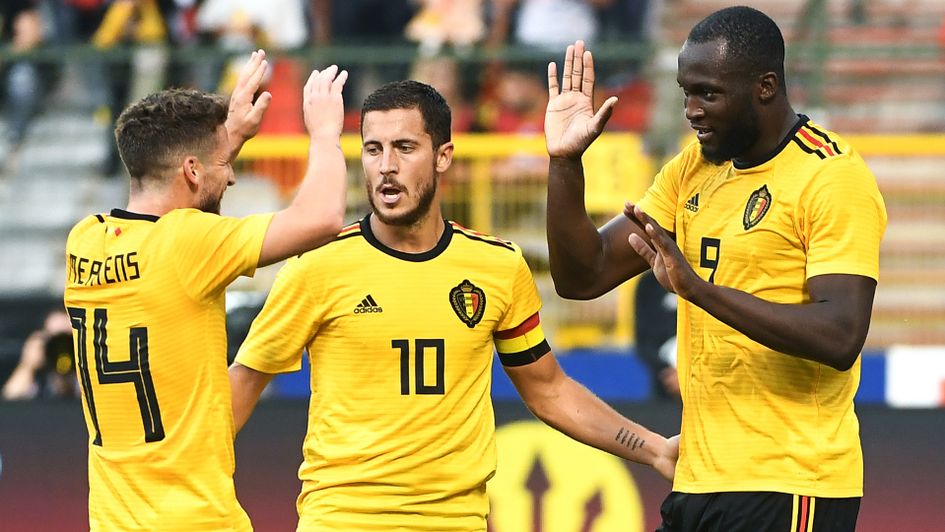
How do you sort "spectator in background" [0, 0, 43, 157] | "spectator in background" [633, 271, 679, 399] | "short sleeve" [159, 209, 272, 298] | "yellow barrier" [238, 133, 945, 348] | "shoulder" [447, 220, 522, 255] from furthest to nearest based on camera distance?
"spectator in background" [0, 0, 43, 157]
"yellow barrier" [238, 133, 945, 348]
"spectator in background" [633, 271, 679, 399]
"shoulder" [447, 220, 522, 255]
"short sleeve" [159, 209, 272, 298]

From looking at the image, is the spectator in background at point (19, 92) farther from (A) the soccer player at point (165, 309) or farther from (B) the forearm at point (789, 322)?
(B) the forearm at point (789, 322)

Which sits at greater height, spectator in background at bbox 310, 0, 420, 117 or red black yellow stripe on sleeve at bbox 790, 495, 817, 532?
spectator in background at bbox 310, 0, 420, 117

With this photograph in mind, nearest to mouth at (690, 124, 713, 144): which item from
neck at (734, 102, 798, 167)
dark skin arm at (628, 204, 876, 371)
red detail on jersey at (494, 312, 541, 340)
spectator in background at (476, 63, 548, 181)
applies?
neck at (734, 102, 798, 167)

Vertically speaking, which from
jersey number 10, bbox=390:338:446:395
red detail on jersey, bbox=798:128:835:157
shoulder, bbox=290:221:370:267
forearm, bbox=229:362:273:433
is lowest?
forearm, bbox=229:362:273:433

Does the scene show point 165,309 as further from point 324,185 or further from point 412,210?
point 412,210

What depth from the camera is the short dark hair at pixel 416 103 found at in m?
5.25

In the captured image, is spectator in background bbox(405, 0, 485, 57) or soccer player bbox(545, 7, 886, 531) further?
spectator in background bbox(405, 0, 485, 57)

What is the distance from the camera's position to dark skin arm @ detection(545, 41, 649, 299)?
502 centimetres

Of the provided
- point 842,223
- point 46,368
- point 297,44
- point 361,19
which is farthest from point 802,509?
point 361,19

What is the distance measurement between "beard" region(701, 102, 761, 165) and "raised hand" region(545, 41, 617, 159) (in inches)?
15.8

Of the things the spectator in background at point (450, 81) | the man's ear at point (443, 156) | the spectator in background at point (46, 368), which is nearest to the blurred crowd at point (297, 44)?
the spectator in background at point (450, 81)

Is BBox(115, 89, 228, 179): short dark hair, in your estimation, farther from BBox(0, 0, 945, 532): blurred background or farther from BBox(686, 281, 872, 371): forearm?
BBox(0, 0, 945, 532): blurred background

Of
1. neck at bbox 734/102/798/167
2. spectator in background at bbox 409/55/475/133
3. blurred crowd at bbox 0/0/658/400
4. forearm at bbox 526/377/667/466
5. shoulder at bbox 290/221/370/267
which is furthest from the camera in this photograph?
→ spectator in background at bbox 409/55/475/133

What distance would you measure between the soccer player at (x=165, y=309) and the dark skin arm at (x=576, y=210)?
0.82 metres
